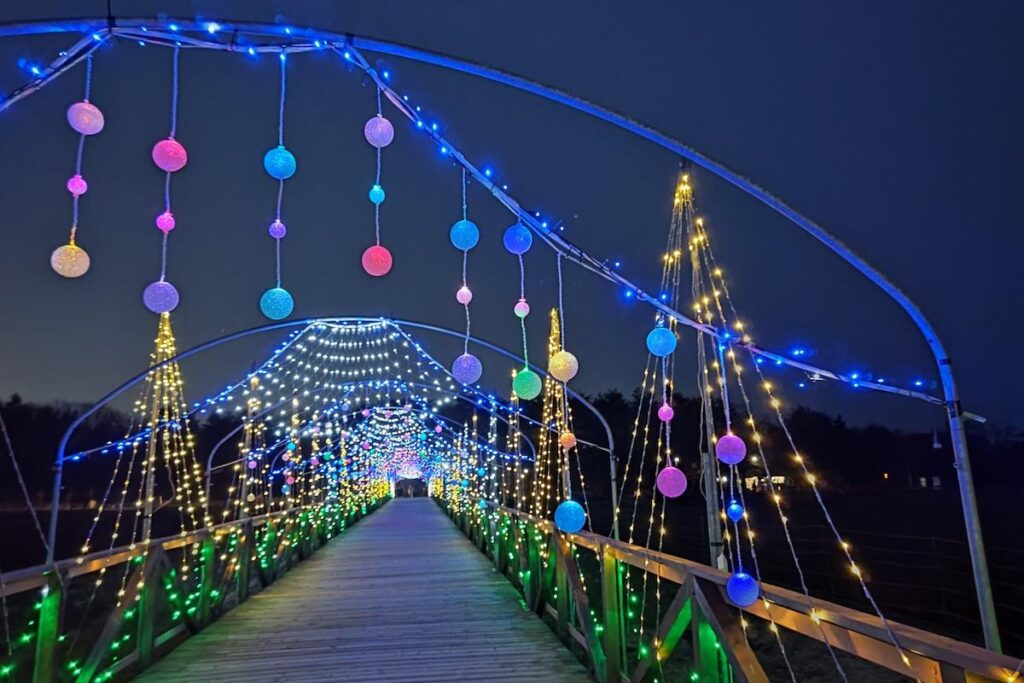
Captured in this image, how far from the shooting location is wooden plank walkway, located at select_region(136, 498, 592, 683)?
450 cm

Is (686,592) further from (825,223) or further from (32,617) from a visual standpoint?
(32,617)

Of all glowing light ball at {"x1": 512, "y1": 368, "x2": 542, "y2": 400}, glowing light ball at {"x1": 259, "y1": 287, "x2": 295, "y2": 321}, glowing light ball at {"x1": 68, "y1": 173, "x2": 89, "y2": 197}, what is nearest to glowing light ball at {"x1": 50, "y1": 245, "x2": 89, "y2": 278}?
glowing light ball at {"x1": 68, "y1": 173, "x2": 89, "y2": 197}

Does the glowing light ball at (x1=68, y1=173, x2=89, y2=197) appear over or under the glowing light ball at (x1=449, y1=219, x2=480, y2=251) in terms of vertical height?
over

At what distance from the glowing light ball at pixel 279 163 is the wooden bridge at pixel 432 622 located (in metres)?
2.18

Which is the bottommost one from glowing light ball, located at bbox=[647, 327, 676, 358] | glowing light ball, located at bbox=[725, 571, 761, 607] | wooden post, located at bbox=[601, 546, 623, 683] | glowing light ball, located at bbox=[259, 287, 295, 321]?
wooden post, located at bbox=[601, 546, 623, 683]

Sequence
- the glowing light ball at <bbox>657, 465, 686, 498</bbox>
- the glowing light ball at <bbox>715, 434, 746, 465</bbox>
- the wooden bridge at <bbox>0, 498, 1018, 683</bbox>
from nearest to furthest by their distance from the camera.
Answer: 1. the wooden bridge at <bbox>0, 498, 1018, 683</bbox>
2. the glowing light ball at <bbox>715, 434, 746, 465</bbox>
3. the glowing light ball at <bbox>657, 465, 686, 498</bbox>

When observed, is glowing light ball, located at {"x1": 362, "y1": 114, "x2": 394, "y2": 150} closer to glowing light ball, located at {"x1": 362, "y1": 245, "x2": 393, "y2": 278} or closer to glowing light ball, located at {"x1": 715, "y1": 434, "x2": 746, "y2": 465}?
glowing light ball, located at {"x1": 362, "y1": 245, "x2": 393, "y2": 278}

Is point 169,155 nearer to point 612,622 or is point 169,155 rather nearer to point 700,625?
point 700,625

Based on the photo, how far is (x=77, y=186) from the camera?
3.21 meters

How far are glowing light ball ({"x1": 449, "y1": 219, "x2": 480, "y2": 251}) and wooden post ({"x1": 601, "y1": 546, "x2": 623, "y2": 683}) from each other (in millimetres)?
2091

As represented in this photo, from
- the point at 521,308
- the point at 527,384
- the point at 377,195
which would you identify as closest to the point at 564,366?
the point at 527,384

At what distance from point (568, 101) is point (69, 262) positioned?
2.25 metres

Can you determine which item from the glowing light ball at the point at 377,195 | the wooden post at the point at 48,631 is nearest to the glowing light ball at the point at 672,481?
the glowing light ball at the point at 377,195

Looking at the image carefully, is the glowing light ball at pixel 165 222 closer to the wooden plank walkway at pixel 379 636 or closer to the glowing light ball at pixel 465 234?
the glowing light ball at pixel 465 234
